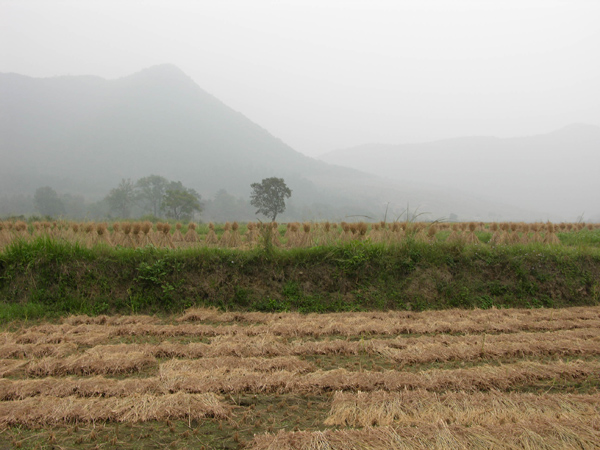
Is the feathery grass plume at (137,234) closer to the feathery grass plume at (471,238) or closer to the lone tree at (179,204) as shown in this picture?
the feathery grass plume at (471,238)

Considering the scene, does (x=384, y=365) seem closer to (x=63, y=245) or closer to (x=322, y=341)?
(x=322, y=341)

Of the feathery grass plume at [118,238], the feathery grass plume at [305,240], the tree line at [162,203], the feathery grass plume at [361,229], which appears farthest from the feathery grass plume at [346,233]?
the tree line at [162,203]

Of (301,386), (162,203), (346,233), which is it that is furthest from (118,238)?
(162,203)

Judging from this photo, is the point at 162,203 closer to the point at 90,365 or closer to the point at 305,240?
the point at 305,240

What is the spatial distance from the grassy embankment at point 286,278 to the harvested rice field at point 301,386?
113 cm

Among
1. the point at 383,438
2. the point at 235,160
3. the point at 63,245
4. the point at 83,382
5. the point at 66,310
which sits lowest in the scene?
the point at 66,310

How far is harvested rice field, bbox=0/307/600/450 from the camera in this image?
2.16 meters

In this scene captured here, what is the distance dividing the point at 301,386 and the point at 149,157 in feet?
550

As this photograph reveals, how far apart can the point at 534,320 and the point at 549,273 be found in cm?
270

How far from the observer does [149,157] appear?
492 feet

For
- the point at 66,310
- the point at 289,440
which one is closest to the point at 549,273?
the point at 289,440

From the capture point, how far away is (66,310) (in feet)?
18.5

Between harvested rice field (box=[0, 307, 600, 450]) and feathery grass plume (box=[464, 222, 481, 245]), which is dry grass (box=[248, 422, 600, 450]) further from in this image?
feathery grass plume (box=[464, 222, 481, 245])

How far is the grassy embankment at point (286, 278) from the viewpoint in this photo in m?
5.92
